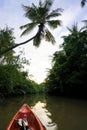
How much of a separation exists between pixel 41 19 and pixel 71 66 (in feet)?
63.4

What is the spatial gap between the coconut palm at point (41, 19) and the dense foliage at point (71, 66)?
11889 mm

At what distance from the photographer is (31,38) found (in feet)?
74.7

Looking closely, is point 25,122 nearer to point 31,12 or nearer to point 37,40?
point 37,40

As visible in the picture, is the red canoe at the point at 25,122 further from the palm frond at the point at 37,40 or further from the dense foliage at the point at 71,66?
the dense foliage at the point at 71,66

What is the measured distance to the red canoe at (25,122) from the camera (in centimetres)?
1134

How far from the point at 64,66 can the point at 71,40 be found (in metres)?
4.10

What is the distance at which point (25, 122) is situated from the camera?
1144 centimetres

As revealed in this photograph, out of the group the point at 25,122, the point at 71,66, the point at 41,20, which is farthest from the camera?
the point at 71,66

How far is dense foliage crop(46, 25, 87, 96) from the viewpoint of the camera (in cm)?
3691

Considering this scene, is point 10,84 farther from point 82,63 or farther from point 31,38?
point 31,38

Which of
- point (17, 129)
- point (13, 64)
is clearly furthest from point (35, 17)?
point (17, 129)

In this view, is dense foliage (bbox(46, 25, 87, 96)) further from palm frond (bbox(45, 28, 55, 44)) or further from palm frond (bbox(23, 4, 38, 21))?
palm frond (bbox(23, 4, 38, 21))

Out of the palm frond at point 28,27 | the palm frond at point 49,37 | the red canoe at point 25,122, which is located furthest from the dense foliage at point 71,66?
the red canoe at point 25,122

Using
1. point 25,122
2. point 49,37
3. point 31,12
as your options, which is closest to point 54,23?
point 49,37
